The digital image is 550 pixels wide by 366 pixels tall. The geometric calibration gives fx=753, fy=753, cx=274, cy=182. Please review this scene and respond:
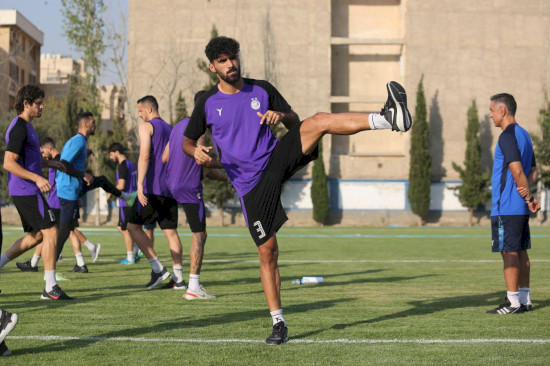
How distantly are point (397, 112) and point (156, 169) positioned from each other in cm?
479

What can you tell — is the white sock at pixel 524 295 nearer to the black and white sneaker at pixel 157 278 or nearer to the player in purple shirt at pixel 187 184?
the player in purple shirt at pixel 187 184

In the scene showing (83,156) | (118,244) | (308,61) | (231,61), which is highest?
(308,61)

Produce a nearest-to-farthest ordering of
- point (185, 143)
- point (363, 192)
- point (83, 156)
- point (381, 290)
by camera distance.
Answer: point (185, 143) → point (381, 290) → point (83, 156) → point (363, 192)

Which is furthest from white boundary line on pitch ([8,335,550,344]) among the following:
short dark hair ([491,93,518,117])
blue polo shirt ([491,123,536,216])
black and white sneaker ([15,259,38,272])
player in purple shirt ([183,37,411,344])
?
black and white sneaker ([15,259,38,272])

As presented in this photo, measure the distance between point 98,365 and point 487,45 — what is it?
42.9 metres

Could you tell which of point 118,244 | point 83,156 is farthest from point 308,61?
point 83,156

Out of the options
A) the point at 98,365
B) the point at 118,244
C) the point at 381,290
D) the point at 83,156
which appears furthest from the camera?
the point at 118,244

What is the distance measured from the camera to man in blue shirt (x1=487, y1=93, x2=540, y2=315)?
25.0 ft

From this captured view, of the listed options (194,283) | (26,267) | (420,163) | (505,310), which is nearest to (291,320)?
(194,283)

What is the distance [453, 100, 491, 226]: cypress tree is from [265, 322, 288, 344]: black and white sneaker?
37.7 m

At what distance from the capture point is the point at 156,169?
387 inches

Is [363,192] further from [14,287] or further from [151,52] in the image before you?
[14,287]

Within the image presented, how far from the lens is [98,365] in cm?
501

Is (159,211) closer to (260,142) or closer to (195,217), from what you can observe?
(195,217)
